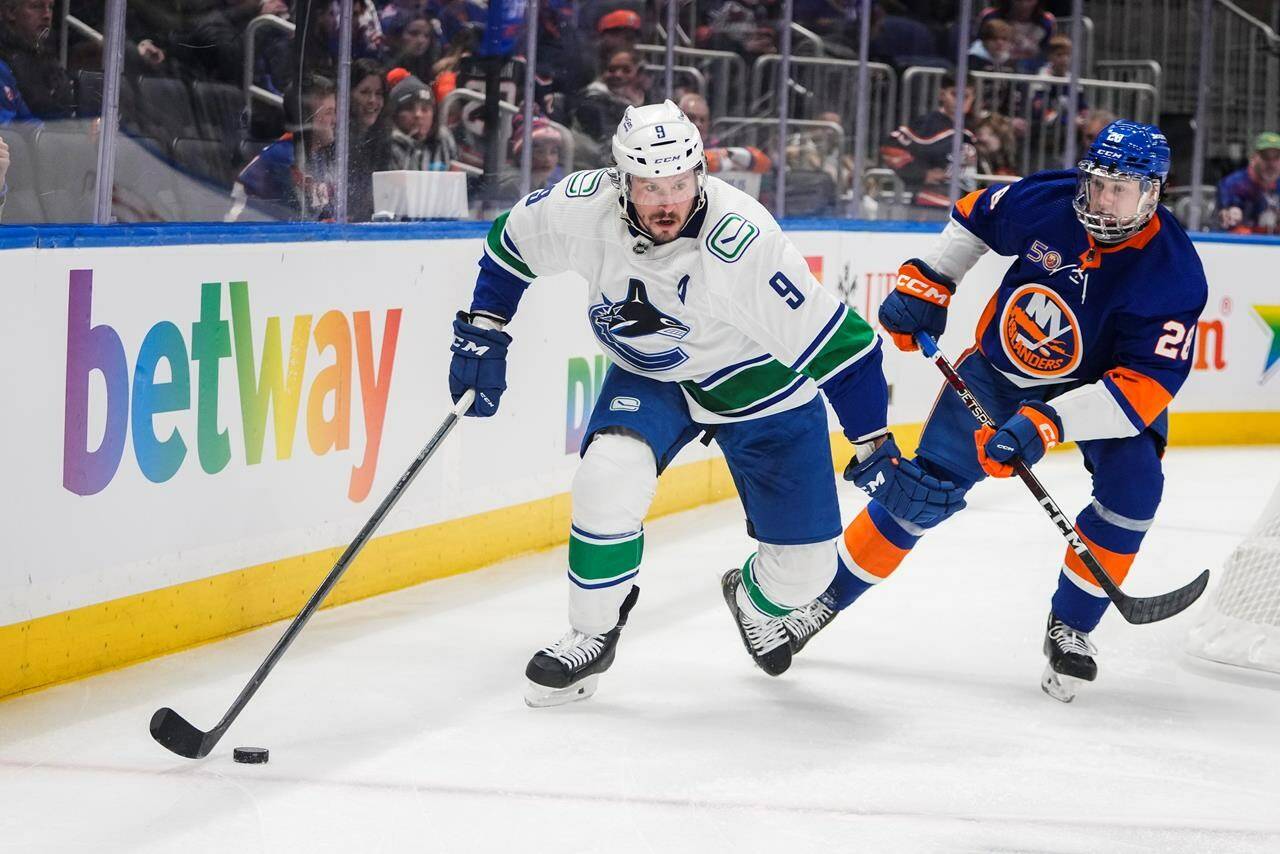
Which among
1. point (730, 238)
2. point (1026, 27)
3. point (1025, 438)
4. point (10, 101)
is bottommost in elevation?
point (1025, 438)

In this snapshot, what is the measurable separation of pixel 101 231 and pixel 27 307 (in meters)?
0.26

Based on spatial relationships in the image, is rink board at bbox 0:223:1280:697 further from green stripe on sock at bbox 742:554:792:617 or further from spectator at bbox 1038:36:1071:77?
spectator at bbox 1038:36:1071:77

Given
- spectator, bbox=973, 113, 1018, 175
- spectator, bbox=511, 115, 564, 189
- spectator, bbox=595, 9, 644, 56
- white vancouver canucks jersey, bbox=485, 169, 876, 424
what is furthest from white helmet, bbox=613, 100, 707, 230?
spectator, bbox=973, 113, 1018, 175

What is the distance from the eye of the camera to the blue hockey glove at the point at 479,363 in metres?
3.28

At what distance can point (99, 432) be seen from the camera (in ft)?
10.7

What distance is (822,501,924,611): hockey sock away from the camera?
11.9 feet

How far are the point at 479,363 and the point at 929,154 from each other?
411cm

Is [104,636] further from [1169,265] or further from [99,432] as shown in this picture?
[1169,265]

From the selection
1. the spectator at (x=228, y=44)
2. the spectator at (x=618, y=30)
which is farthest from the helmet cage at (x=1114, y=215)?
the spectator at (x=618, y=30)

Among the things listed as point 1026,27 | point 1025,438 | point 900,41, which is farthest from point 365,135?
point 1026,27

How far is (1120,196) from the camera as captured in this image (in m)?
3.23

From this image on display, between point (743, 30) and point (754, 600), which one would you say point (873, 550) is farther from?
point (743, 30)

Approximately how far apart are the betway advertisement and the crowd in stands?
0.89 ft

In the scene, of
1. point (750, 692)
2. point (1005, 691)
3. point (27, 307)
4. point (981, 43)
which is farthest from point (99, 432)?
point (981, 43)
